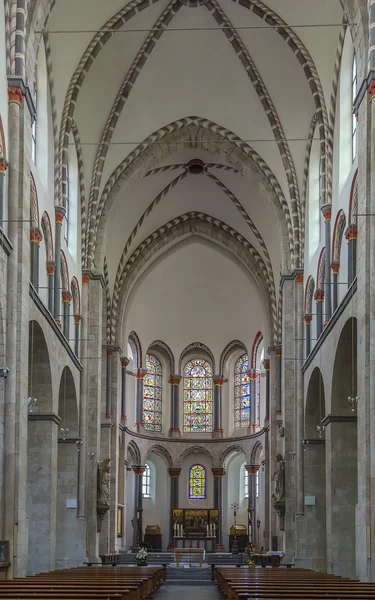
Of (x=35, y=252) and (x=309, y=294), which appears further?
(x=309, y=294)

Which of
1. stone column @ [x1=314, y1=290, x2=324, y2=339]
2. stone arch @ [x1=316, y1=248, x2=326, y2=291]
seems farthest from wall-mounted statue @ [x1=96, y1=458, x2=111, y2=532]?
stone arch @ [x1=316, y1=248, x2=326, y2=291]

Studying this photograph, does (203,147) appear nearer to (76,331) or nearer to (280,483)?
(76,331)

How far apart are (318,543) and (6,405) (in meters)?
15.7

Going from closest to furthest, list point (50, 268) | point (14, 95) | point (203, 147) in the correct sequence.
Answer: point (14, 95)
point (50, 268)
point (203, 147)

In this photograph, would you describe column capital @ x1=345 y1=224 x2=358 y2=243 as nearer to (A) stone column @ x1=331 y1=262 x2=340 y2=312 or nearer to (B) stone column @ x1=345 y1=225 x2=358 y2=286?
(B) stone column @ x1=345 y1=225 x2=358 y2=286

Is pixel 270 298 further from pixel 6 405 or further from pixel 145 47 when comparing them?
pixel 6 405

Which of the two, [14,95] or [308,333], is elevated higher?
[14,95]

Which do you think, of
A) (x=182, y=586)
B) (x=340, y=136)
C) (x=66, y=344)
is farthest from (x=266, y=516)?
(x=340, y=136)

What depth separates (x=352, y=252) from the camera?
2527cm

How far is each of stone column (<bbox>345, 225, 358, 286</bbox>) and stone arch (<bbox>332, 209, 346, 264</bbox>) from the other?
2351 millimetres

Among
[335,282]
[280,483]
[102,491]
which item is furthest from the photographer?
[280,483]

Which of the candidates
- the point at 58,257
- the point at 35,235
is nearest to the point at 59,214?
the point at 58,257

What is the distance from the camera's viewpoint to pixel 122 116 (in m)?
35.1

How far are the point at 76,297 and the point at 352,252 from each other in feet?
40.6
